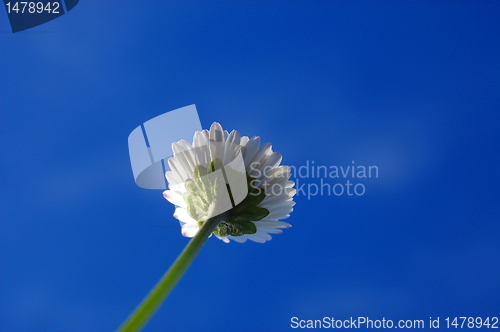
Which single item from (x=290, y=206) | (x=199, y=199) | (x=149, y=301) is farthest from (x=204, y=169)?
(x=149, y=301)

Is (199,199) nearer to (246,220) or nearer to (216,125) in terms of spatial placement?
(246,220)

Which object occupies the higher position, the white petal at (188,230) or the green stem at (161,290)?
the green stem at (161,290)

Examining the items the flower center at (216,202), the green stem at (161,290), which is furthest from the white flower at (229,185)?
the green stem at (161,290)

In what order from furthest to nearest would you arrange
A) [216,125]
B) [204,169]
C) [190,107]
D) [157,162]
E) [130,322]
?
[190,107], [157,162], [216,125], [204,169], [130,322]

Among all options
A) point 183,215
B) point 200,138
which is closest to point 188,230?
point 183,215

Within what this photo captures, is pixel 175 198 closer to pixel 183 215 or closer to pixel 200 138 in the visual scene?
pixel 183 215

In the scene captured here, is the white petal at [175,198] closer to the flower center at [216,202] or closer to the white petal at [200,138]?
the flower center at [216,202]
